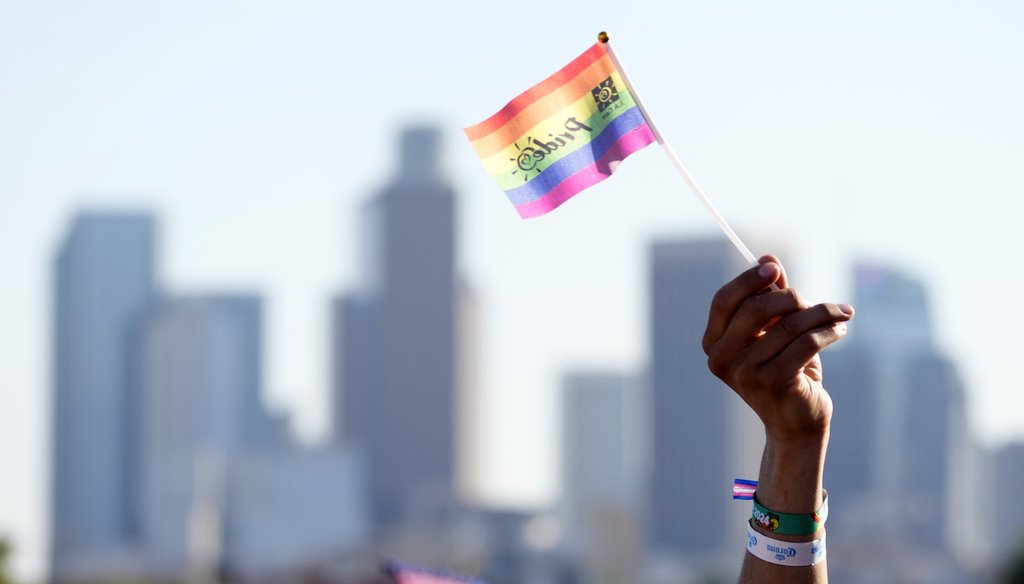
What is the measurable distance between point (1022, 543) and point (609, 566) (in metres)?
98.8

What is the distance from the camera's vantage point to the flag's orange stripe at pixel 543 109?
4.68 m

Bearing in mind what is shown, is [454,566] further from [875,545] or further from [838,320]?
[838,320]

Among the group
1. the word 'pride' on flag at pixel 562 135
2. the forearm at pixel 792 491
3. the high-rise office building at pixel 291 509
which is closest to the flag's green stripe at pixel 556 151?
the word 'pride' on flag at pixel 562 135

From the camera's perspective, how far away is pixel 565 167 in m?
4.73

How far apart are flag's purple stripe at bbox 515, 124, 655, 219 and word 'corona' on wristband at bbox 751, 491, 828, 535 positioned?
3.58 feet

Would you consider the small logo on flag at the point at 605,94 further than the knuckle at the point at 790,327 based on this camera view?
Yes

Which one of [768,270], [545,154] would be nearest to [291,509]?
[545,154]

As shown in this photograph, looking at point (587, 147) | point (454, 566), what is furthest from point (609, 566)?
point (587, 147)

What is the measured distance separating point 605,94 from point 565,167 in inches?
6.9

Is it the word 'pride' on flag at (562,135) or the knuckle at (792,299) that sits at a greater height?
the word 'pride' on flag at (562,135)

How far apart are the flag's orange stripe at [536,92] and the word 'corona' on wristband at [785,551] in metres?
1.26

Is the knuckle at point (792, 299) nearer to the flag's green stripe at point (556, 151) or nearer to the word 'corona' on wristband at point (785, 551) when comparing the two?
the word 'corona' on wristband at point (785, 551)

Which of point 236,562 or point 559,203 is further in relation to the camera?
point 236,562

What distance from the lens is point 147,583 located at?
126000mm
